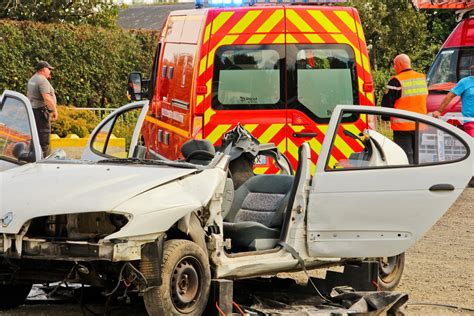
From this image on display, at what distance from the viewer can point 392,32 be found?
30312 mm

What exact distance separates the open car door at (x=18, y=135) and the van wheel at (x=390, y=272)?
106 inches

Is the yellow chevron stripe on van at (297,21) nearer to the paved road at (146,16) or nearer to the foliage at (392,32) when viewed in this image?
the foliage at (392,32)

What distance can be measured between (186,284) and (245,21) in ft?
16.7

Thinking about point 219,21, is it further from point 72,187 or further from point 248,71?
point 72,187

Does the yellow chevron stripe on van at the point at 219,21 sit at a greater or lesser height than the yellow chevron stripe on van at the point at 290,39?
greater

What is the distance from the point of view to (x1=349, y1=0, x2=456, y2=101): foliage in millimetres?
29562

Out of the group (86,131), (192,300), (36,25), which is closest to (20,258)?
(192,300)

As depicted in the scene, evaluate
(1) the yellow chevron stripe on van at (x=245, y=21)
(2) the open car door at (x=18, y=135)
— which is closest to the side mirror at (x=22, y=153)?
(2) the open car door at (x=18, y=135)

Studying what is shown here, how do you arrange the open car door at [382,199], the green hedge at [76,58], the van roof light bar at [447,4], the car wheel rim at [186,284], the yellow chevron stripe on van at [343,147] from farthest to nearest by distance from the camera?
1. the green hedge at [76,58]
2. the van roof light bar at [447,4]
3. the yellow chevron stripe on van at [343,147]
4. the open car door at [382,199]
5. the car wheel rim at [186,284]

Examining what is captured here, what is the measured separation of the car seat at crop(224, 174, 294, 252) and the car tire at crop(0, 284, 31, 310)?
1.44m

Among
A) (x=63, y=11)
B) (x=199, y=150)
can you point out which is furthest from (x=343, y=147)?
(x=63, y=11)

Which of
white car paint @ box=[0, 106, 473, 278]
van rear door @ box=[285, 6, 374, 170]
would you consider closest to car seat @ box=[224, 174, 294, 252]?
white car paint @ box=[0, 106, 473, 278]

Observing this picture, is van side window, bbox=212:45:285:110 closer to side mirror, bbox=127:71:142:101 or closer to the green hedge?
side mirror, bbox=127:71:142:101

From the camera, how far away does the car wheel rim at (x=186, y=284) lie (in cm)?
680
